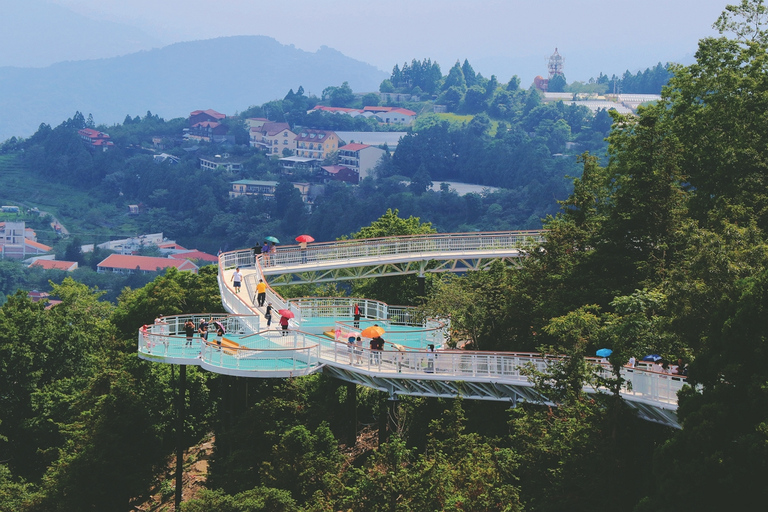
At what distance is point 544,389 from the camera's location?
75.4 ft

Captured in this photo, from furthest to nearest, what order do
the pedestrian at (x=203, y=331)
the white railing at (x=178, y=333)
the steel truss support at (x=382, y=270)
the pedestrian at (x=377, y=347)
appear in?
the steel truss support at (x=382, y=270)
the pedestrian at (x=203, y=331)
the white railing at (x=178, y=333)
the pedestrian at (x=377, y=347)

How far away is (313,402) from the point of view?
29016mm

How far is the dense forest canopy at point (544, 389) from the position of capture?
62.1ft

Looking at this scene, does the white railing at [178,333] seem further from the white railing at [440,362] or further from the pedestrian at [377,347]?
the pedestrian at [377,347]

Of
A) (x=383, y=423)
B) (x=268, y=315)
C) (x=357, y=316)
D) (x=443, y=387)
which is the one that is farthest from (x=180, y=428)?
(x=443, y=387)

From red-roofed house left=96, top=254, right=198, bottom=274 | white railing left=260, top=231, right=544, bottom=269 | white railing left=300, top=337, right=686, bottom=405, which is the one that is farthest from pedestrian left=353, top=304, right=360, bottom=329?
red-roofed house left=96, top=254, right=198, bottom=274

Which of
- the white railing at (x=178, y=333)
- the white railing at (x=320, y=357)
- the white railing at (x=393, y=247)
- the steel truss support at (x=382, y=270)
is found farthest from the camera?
the steel truss support at (x=382, y=270)

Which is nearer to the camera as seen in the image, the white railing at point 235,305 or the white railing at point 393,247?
the white railing at point 235,305

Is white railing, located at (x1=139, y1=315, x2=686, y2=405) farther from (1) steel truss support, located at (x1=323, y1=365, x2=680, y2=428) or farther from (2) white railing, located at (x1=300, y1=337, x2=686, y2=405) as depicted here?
(1) steel truss support, located at (x1=323, y1=365, x2=680, y2=428)

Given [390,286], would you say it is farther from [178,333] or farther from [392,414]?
[392,414]

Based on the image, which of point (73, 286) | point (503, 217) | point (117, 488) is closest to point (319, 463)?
point (117, 488)

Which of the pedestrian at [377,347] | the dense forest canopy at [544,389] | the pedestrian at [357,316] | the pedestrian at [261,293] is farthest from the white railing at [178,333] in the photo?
the pedestrian at [377,347]

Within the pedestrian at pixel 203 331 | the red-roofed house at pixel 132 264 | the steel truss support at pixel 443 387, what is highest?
the pedestrian at pixel 203 331

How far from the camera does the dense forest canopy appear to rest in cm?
1894
